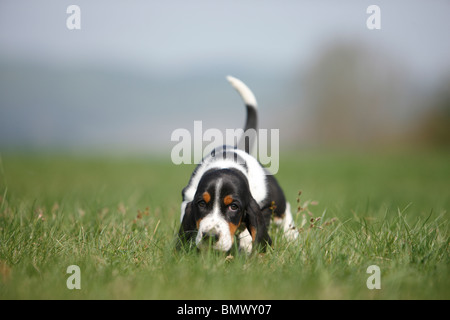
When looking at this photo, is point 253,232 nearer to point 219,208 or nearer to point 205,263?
point 219,208

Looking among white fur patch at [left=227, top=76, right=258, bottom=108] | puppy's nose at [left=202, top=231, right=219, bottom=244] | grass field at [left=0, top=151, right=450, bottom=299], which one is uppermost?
white fur patch at [left=227, top=76, right=258, bottom=108]

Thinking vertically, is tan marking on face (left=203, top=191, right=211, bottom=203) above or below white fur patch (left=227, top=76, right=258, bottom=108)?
below

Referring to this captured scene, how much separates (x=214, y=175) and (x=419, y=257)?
5.30ft

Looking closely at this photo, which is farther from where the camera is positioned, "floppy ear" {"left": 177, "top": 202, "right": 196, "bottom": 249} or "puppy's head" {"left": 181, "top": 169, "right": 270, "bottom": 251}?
"floppy ear" {"left": 177, "top": 202, "right": 196, "bottom": 249}

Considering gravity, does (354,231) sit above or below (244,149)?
below

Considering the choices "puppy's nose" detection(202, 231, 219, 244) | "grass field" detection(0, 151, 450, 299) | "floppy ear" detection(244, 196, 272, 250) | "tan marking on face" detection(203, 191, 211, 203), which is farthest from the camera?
"floppy ear" detection(244, 196, 272, 250)

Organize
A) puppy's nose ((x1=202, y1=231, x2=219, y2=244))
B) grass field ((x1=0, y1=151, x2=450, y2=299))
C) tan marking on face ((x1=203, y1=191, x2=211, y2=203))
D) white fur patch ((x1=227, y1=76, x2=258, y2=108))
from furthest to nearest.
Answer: white fur patch ((x1=227, y1=76, x2=258, y2=108))
tan marking on face ((x1=203, y1=191, x2=211, y2=203))
puppy's nose ((x1=202, y1=231, x2=219, y2=244))
grass field ((x1=0, y1=151, x2=450, y2=299))

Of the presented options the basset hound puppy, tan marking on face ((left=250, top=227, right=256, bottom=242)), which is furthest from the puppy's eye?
tan marking on face ((left=250, top=227, right=256, bottom=242))

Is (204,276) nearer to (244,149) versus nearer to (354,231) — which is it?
(354,231)

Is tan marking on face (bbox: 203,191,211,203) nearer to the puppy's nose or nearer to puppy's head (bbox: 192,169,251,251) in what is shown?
puppy's head (bbox: 192,169,251,251)

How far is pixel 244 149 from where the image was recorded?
4.39 metres

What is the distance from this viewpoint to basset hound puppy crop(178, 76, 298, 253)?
296 centimetres

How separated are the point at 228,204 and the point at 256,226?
331 mm
